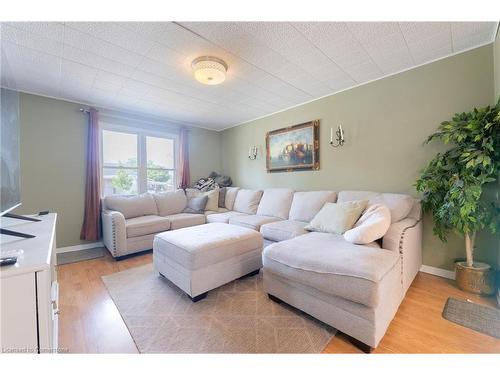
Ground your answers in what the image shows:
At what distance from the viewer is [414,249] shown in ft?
6.51

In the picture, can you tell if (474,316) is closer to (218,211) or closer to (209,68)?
(209,68)

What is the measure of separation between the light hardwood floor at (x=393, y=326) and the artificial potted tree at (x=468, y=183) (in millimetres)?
241

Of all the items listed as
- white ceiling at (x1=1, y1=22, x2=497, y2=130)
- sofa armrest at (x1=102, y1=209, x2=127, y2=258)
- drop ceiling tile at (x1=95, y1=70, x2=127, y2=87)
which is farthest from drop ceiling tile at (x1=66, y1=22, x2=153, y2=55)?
sofa armrest at (x1=102, y1=209, x2=127, y2=258)

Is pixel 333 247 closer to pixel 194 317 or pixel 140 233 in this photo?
pixel 194 317

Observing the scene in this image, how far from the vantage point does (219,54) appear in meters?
1.96

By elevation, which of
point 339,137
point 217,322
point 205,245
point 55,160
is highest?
point 339,137

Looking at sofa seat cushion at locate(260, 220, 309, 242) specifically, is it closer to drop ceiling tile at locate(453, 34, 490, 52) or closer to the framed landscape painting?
the framed landscape painting

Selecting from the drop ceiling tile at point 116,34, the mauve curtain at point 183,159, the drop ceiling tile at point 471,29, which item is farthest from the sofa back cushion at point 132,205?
the drop ceiling tile at point 471,29

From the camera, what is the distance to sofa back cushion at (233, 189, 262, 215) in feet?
11.9

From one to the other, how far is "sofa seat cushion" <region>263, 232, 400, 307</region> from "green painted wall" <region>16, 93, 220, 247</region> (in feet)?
10.3

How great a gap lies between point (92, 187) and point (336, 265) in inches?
138

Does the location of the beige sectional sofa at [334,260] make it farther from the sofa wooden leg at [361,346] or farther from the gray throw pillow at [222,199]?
the gray throw pillow at [222,199]

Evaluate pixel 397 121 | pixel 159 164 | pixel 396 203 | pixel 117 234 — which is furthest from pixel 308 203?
pixel 159 164
